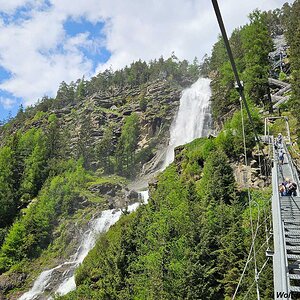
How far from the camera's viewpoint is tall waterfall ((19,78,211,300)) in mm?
45406

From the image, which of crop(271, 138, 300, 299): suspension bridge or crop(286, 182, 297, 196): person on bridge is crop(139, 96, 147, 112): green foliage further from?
crop(271, 138, 300, 299): suspension bridge

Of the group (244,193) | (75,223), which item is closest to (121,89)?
(75,223)

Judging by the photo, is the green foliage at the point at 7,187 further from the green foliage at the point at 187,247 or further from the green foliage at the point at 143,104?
the green foliage at the point at 143,104

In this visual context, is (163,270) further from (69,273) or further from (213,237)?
(69,273)

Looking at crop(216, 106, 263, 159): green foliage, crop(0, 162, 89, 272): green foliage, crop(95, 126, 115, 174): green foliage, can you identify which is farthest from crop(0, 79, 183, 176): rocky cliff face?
crop(216, 106, 263, 159): green foliage

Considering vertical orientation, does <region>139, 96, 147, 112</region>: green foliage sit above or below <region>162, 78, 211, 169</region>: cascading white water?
above

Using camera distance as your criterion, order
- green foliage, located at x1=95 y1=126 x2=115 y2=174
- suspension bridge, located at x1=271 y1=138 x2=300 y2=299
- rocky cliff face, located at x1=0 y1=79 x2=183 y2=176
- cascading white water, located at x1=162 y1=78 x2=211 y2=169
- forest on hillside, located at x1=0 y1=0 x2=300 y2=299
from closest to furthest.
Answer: suspension bridge, located at x1=271 y1=138 x2=300 y2=299
forest on hillside, located at x1=0 y1=0 x2=300 y2=299
cascading white water, located at x1=162 y1=78 x2=211 y2=169
green foliage, located at x1=95 y1=126 x2=115 y2=174
rocky cliff face, located at x1=0 y1=79 x2=183 y2=176

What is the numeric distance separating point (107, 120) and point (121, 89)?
2288 cm

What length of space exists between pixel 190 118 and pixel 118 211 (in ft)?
120

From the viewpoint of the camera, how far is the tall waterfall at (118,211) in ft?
149

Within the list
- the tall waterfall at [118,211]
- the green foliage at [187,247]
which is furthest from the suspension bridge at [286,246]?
the tall waterfall at [118,211]

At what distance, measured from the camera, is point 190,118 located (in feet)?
278

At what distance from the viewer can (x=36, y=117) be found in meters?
115

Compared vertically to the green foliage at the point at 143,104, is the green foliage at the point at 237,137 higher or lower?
lower
